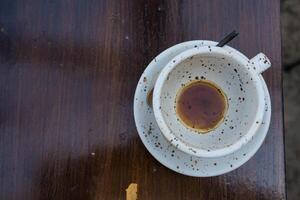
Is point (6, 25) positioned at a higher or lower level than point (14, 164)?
higher

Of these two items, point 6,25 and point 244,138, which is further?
point 6,25

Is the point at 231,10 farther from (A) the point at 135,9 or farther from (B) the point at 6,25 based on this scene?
(B) the point at 6,25

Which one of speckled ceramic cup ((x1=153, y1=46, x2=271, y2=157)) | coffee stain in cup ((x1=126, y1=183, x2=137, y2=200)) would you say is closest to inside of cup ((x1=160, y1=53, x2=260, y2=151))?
speckled ceramic cup ((x1=153, y1=46, x2=271, y2=157))

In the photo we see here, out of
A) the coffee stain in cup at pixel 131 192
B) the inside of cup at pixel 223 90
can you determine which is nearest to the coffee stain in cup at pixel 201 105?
the inside of cup at pixel 223 90

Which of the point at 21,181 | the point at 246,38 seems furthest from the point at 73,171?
the point at 246,38

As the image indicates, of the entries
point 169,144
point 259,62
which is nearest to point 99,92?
point 169,144

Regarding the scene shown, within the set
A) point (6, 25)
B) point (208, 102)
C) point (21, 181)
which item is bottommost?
point (21, 181)

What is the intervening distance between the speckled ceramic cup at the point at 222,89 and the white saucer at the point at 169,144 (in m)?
0.02

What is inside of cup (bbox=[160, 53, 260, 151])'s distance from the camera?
711mm

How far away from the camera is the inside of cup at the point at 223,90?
28.0 inches

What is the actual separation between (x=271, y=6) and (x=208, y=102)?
0.18 meters

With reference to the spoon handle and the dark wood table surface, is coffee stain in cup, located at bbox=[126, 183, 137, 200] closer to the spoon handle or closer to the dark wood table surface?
the dark wood table surface

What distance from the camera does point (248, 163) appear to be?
76cm

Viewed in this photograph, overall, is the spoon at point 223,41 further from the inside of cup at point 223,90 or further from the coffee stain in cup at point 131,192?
the coffee stain in cup at point 131,192
